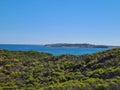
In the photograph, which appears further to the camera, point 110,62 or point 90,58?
point 90,58

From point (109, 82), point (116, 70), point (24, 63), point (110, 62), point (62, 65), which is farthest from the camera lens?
point (24, 63)

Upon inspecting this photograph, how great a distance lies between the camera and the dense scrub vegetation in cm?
1759

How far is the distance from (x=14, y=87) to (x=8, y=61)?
7.20 meters

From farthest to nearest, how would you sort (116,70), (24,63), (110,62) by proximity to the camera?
(24,63)
(110,62)
(116,70)

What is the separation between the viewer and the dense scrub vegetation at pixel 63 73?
1759 cm

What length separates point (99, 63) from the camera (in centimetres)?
2292

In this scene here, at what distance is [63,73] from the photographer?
22312mm

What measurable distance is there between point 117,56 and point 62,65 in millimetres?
3663

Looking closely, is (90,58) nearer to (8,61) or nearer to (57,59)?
(57,59)

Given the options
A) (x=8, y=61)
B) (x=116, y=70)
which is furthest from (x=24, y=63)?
(x=116, y=70)

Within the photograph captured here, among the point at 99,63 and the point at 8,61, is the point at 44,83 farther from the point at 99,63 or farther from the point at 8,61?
the point at 8,61

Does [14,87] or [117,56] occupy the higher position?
[117,56]

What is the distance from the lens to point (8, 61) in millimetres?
26594

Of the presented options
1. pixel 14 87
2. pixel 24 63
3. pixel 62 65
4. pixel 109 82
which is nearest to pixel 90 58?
pixel 62 65
